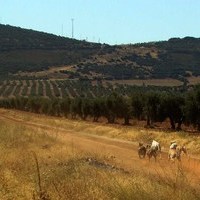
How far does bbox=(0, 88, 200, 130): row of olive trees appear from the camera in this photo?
4681 cm

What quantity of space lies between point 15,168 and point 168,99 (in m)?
39.3

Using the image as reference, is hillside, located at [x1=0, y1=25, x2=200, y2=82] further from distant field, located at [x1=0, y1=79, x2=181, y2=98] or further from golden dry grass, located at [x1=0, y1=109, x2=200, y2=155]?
golden dry grass, located at [x1=0, y1=109, x2=200, y2=155]

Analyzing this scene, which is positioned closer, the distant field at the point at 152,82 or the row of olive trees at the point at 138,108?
the row of olive trees at the point at 138,108

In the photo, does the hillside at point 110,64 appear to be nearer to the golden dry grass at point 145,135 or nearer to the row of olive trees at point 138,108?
the row of olive trees at point 138,108

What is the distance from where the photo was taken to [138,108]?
199ft

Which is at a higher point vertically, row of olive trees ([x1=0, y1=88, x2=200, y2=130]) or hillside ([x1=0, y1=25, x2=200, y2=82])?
hillside ([x1=0, y1=25, x2=200, y2=82])

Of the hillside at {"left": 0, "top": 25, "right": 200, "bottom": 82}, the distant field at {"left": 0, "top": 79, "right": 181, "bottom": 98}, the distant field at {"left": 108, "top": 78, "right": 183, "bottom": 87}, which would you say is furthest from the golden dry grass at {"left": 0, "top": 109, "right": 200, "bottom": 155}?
the hillside at {"left": 0, "top": 25, "right": 200, "bottom": 82}

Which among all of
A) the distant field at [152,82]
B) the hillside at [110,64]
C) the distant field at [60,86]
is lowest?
the distant field at [60,86]

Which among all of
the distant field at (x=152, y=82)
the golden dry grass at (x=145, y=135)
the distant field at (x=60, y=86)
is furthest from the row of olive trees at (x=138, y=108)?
the distant field at (x=152, y=82)

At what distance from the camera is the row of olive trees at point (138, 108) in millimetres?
46812

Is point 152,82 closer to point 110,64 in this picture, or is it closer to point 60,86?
point 60,86

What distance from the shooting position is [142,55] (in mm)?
198250

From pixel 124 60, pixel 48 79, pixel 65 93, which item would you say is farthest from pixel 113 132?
pixel 124 60

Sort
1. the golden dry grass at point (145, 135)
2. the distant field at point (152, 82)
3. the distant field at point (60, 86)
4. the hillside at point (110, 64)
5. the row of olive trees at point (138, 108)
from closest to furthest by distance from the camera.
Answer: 1. the golden dry grass at point (145, 135)
2. the row of olive trees at point (138, 108)
3. the distant field at point (60, 86)
4. the distant field at point (152, 82)
5. the hillside at point (110, 64)
